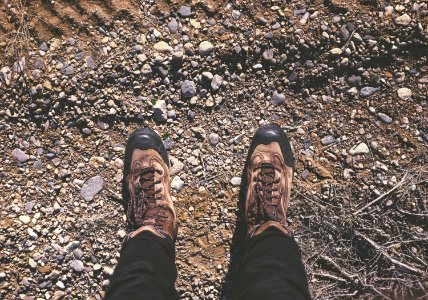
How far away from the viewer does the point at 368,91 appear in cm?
291

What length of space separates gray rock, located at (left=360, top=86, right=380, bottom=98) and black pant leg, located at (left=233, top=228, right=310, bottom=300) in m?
1.09

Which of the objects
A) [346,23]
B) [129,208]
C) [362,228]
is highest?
[346,23]

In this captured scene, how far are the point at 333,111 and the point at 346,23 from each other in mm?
579

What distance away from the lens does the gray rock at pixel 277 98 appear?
9.65ft

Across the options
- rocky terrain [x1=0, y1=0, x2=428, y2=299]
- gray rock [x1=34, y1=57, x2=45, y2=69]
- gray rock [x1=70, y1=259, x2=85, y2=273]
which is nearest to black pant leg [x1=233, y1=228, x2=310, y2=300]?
rocky terrain [x1=0, y1=0, x2=428, y2=299]

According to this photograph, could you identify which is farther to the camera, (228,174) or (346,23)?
(228,174)

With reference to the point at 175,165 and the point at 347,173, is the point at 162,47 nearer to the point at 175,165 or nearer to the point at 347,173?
the point at 175,165

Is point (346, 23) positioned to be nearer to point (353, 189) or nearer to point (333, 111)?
point (333, 111)

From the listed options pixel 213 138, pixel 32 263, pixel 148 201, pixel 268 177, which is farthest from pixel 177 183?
pixel 32 263

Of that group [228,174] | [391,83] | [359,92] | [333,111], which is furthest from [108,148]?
[391,83]

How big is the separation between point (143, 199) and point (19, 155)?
2.93 ft

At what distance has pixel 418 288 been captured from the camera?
2.96m

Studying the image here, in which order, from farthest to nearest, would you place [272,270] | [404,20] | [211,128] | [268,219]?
1. [211,128]
2. [268,219]
3. [404,20]
4. [272,270]

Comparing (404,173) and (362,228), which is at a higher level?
(404,173)
